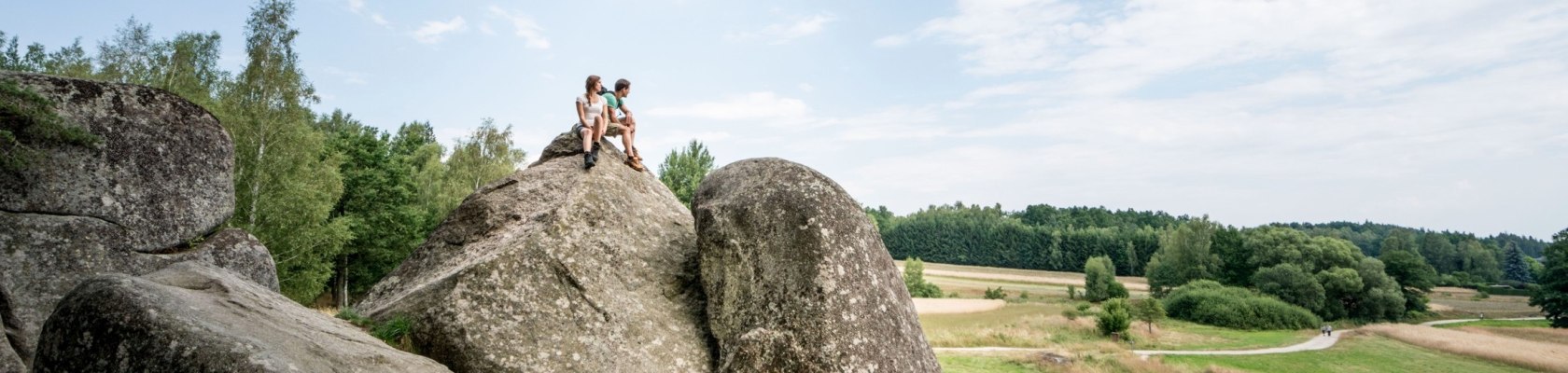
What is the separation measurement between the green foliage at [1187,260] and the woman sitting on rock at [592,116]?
123 m

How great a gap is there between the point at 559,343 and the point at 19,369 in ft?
21.5

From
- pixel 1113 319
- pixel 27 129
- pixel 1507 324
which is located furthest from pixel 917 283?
pixel 27 129

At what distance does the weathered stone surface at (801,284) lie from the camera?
1002 cm

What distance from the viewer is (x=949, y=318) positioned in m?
70.1

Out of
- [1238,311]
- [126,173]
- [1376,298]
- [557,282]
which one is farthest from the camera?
Answer: [1376,298]

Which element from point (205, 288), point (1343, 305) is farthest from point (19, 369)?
point (1343, 305)

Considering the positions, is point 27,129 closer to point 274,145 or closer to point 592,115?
point 592,115

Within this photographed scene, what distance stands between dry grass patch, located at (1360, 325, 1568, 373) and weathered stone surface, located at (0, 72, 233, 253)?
75.2 m

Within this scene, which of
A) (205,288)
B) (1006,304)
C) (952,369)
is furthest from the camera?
(1006,304)

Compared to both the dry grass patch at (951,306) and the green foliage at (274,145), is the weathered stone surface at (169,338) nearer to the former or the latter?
the green foliage at (274,145)

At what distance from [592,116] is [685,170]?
46.4 meters

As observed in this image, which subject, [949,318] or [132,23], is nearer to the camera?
[132,23]

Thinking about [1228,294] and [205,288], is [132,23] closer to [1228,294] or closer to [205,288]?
[205,288]

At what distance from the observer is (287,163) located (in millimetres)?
31359
